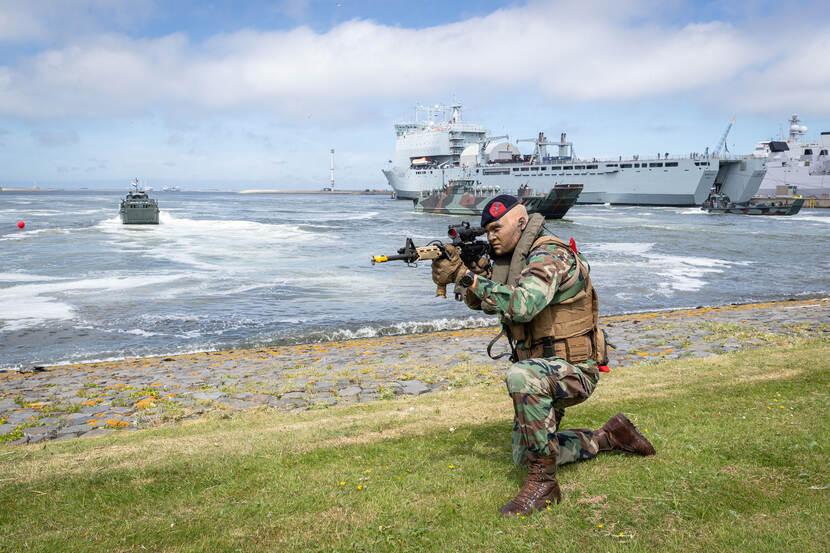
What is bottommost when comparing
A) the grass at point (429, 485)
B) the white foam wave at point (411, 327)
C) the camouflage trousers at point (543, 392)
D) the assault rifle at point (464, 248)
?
the white foam wave at point (411, 327)

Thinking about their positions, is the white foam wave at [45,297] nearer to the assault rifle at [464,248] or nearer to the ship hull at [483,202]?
the assault rifle at [464,248]

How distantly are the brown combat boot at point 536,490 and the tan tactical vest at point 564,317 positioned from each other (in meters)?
0.66

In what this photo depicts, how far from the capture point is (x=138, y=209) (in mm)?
49156

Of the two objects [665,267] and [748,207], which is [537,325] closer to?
[665,267]

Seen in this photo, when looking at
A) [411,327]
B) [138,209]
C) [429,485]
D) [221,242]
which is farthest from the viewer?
[138,209]

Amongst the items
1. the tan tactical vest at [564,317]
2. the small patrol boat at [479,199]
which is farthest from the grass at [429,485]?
the small patrol boat at [479,199]

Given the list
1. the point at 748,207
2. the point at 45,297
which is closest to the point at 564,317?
the point at 45,297

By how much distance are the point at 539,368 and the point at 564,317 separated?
378mm

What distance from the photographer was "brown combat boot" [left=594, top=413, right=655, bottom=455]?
4059 millimetres

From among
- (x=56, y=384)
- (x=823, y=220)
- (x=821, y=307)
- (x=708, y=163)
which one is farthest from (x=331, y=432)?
(x=708, y=163)

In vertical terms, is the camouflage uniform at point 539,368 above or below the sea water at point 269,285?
above

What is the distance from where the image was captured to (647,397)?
19.2ft

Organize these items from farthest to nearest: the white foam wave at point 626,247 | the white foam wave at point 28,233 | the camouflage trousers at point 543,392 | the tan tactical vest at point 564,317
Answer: the white foam wave at point 28,233
the white foam wave at point 626,247
the tan tactical vest at point 564,317
the camouflage trousers at point 543,392

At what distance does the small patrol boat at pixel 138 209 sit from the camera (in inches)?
1928
